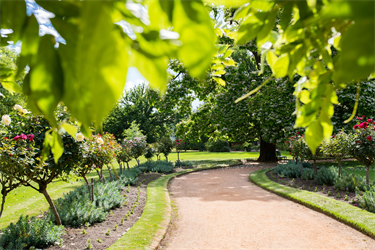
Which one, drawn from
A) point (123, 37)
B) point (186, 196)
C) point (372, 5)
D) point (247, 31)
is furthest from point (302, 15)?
point (186, 196)

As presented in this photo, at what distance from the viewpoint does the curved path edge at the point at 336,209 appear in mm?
5159

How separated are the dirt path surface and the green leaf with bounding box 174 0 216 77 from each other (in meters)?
5.07

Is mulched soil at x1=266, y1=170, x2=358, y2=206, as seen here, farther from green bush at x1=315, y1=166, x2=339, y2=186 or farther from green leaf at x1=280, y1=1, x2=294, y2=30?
green leaf at x1=280, y1=1, x2=294, y2=30

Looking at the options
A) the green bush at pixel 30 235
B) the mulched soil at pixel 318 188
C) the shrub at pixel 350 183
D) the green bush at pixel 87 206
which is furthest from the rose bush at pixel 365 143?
the green bush at pixel 30 235

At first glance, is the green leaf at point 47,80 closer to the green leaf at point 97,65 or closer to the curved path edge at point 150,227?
the green leaf at point 97,65

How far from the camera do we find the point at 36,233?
14.0 ft

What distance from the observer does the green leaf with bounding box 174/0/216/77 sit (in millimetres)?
323

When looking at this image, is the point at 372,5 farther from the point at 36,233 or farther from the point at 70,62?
the point at 36,233

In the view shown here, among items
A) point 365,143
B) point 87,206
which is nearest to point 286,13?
point 87,206

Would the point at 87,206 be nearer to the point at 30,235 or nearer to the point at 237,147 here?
the point at 30,235

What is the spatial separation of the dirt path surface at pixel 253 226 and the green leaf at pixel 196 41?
507 cm

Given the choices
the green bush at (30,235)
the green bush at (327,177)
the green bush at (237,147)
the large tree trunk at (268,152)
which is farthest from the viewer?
the green bush at (237,147)

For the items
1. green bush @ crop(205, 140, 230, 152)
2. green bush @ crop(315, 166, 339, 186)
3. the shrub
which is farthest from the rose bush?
green bush @ crop(205, 140, 230, 152)

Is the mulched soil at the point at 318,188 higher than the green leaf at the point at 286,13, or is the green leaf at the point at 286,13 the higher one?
the green leaf at the point at 286,13
